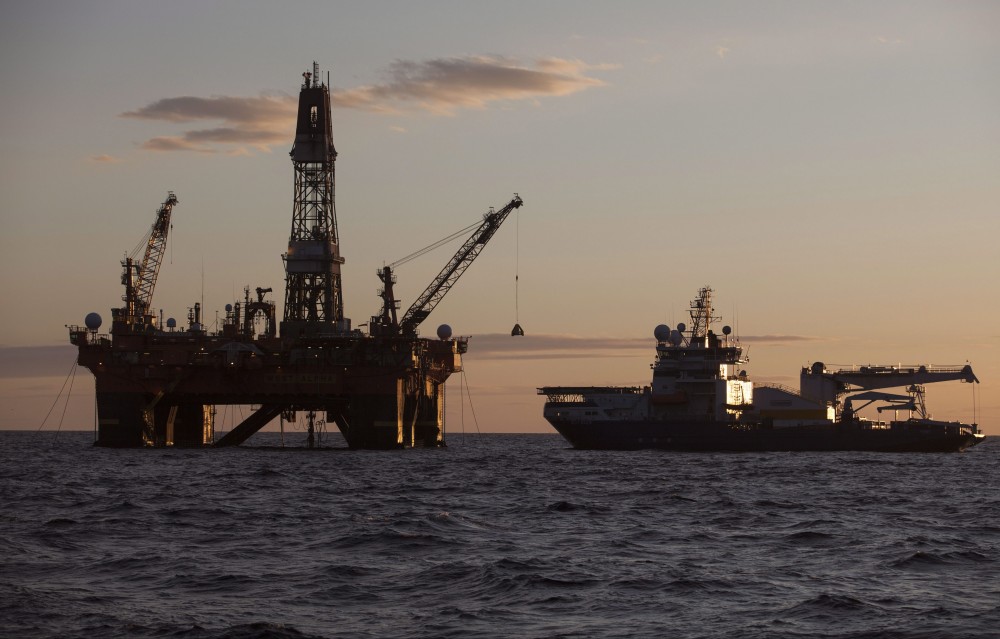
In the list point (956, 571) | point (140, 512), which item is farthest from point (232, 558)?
point (956, 571)

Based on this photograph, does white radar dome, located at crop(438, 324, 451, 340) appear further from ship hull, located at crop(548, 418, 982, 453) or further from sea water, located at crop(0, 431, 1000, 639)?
sea water, located at crop(0, 431, 1000, 639)

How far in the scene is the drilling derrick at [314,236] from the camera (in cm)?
12731

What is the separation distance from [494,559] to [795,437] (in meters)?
91.3

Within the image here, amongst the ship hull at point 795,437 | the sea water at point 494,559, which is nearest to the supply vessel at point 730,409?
the ship hull at point 795,437

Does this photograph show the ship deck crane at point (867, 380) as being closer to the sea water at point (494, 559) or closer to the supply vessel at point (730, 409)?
the supply vessel at point (730, 409)

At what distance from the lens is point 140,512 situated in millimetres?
53469

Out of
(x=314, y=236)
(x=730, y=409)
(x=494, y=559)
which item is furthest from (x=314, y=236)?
(x=494, y=559)

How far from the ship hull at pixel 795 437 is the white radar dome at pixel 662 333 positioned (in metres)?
8.94

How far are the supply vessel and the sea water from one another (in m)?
52.4

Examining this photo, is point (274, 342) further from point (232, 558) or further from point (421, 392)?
point (232, 558)

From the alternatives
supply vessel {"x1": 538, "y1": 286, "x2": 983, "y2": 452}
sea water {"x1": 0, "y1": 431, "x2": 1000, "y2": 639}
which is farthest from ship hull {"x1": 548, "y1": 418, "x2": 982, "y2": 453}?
sea water {"x1": 0, "y1": 431, "x2": 1000, "y2": 639}

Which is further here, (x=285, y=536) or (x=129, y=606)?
(x=285, y=536)

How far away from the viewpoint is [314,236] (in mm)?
128375

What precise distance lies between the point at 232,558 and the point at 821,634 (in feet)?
60.8
